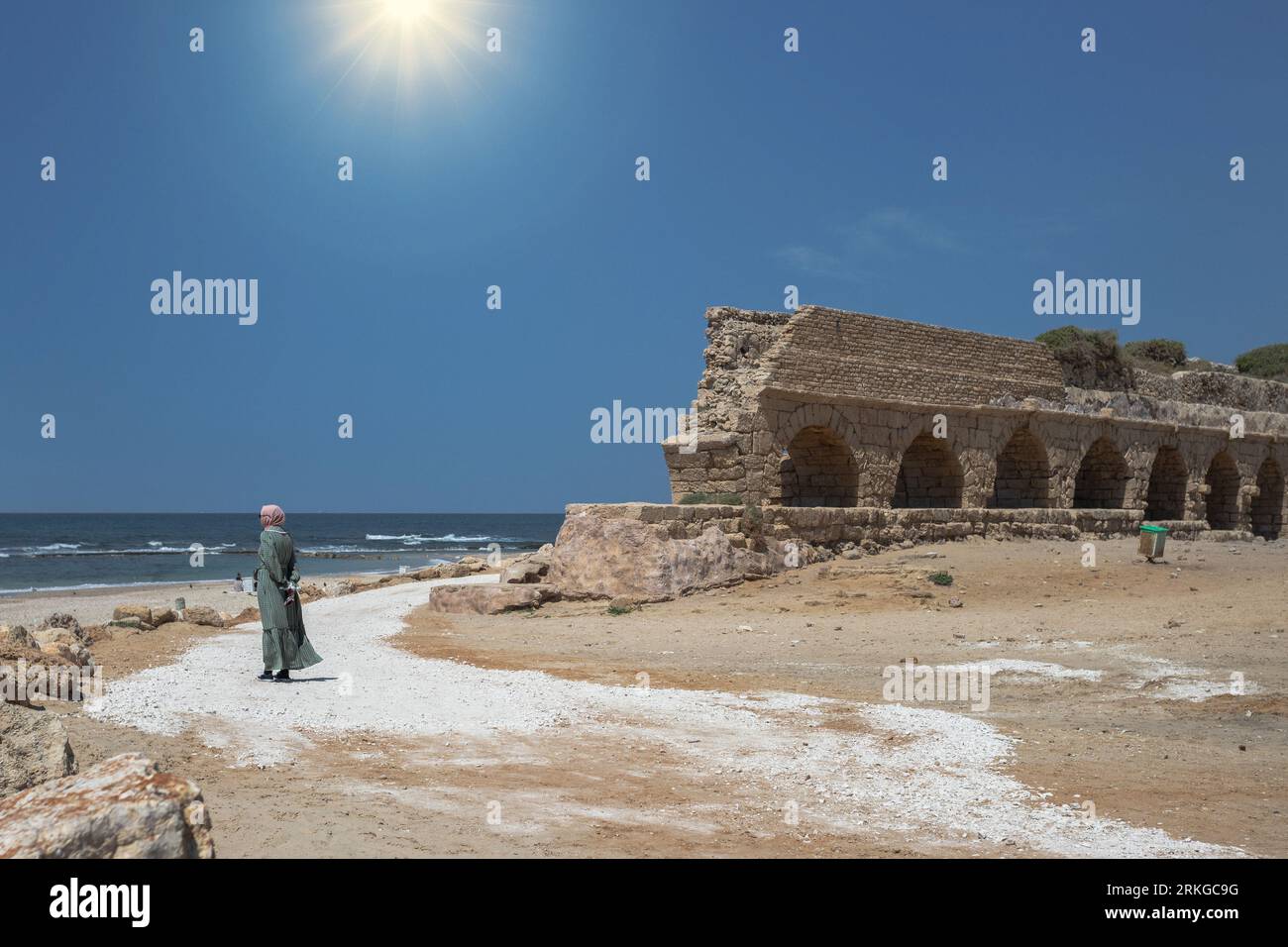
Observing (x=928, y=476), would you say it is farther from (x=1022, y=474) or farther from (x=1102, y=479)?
(x=1102, y=479)

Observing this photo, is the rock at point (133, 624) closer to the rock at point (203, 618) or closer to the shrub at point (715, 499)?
the rock at point (203, 618)

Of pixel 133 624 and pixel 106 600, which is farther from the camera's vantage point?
pixel 106 600

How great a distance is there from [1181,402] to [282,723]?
24.9 meters

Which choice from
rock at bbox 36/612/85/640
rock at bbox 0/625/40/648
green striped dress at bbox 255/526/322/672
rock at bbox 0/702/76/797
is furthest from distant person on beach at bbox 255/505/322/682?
rock at bbox 0/702/76/797

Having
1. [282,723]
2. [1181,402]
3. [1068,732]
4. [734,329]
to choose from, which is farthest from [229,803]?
[1181,402]

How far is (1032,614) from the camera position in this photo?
11.5 m

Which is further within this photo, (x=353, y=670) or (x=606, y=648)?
(x=606, y=648)

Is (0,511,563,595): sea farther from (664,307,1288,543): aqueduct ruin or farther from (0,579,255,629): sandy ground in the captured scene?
(664,307,1288,543): aqueduct ruin

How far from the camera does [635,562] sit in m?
13.3

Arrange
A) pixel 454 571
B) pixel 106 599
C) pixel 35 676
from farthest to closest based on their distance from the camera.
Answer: pixel 106 599 < pixel 454 571 < pixel 35 676

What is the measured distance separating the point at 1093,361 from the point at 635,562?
1460 cm

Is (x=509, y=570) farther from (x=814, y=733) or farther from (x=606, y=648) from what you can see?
(x=814, y=733)

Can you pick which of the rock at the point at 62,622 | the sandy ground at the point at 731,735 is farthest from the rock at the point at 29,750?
the rock at the point at 62,622

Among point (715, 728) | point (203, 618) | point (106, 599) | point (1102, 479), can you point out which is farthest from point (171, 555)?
point (715, 728)
